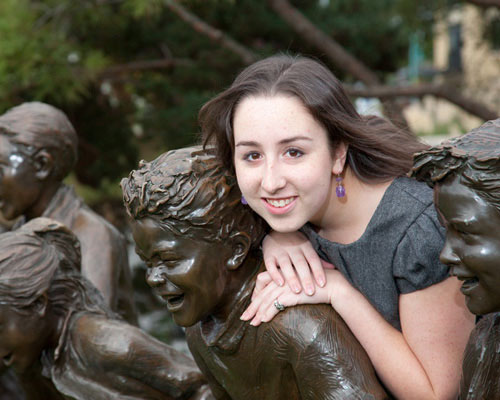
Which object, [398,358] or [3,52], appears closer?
[398,358]

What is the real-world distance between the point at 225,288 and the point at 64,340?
755 mm

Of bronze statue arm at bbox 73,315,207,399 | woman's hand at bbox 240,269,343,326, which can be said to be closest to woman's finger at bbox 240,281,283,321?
woman's hand at bbox 240,269,343,326

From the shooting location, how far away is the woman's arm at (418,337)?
83.4 inches

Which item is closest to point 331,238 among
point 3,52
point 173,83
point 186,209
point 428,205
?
point 428,205

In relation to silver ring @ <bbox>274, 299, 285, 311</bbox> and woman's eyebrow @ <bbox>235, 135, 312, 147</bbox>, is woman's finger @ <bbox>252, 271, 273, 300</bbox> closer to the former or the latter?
silver ring @ <bbox>274, 299, 285, 311</bbox>

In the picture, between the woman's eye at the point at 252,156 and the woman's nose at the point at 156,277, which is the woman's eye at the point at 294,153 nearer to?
the woman's eye at the point at 252,156

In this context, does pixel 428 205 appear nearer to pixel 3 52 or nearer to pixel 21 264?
pixel 21 264

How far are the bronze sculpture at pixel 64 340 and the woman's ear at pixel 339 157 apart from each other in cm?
92

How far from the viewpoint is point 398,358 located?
6.97ft

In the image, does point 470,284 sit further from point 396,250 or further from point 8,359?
point 8,359

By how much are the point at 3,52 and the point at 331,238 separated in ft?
10.8

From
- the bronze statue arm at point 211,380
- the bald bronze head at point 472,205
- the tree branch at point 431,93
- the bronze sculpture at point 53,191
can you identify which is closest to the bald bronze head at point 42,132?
the bronze sculpture at point 53,191

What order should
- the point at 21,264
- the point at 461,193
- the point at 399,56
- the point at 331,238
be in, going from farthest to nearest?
the point at 399,56
the point at 21,264
the point at 331,238
the point at 461,193

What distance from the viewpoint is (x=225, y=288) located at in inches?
89.0
